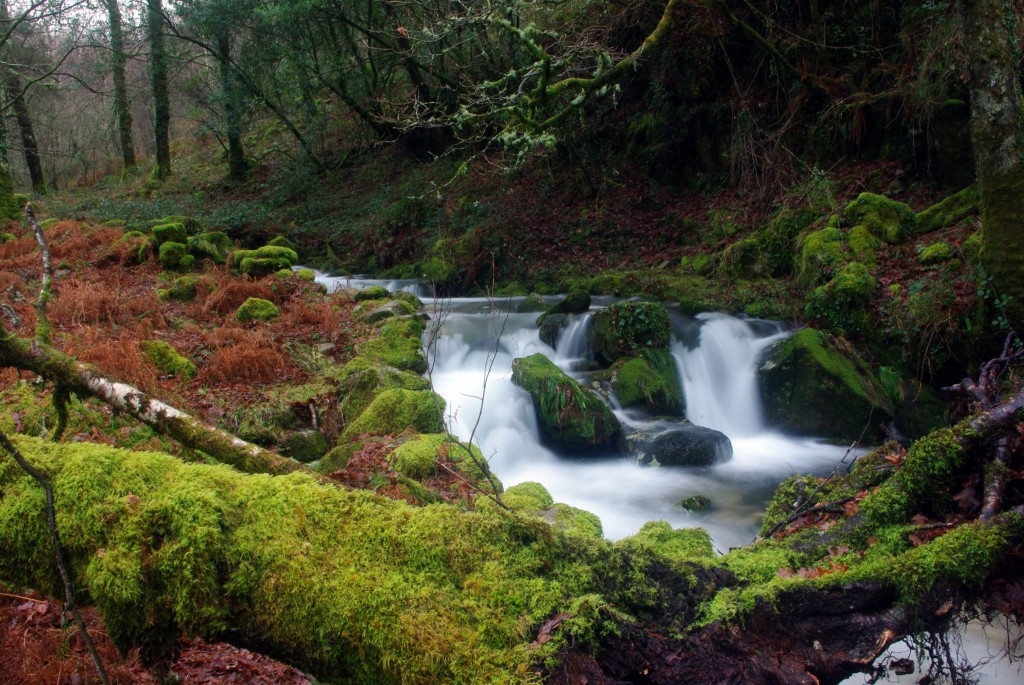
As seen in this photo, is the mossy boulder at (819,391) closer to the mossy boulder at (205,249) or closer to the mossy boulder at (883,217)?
the mossy boulder at (883,217)

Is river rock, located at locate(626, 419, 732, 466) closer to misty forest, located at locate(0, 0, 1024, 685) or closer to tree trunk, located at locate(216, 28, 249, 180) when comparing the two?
misty forest, located at locate(0, 0, 1024, 685)

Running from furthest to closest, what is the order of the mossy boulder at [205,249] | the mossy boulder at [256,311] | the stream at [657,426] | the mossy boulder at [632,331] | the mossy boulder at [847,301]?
the mossy boulder at [205,249] → the mossy boulder at [632,331] → the mossy boulder at [847,301] → the mossy boulder at [256,311] → the stream at [657,426]

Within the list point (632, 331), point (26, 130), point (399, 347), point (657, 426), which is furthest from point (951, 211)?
point (26, 130)

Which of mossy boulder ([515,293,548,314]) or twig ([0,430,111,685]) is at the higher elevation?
mossy boulder ([515,293,548,314])

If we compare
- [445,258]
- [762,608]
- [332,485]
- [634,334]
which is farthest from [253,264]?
[762,608]

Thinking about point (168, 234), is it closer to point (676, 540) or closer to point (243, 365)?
point (243, 365)

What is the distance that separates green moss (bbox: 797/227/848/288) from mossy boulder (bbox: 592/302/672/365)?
282 centimetres

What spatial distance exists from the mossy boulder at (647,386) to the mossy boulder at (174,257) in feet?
28.1

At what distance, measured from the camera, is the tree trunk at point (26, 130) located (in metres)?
15.6

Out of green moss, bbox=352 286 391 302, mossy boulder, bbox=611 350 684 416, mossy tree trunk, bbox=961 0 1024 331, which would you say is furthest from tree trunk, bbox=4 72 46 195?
mossy tree trunk, bbox=961 0 1024 331

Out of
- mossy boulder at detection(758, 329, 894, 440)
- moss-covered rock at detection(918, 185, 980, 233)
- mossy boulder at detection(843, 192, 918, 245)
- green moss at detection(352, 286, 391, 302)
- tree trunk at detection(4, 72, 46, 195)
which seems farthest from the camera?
tree trunk at detection(4, 72, 46, 195)

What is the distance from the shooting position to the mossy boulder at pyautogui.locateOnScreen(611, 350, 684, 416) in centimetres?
877

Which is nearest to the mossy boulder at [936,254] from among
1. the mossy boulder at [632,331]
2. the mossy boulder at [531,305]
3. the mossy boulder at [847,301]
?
the mossy boulder at [847,301]

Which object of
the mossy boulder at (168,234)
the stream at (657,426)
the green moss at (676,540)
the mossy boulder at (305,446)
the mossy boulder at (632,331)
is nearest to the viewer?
the green moss at (676,540)
